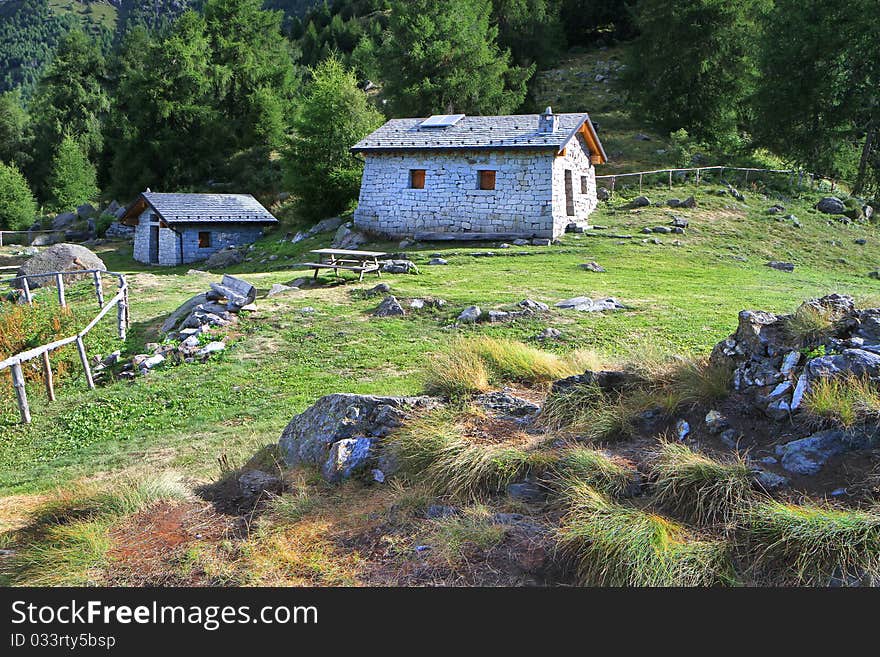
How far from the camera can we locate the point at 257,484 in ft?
18.7

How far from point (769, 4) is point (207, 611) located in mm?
44122

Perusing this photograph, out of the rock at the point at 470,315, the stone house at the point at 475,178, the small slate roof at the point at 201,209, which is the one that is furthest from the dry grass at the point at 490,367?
the small slate roof at the point at 201,209

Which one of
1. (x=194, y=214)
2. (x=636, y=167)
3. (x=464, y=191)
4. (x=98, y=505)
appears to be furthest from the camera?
(x=636, y=167)

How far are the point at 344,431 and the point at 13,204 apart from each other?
4936 centimetres

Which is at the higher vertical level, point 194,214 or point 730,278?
point 194,214

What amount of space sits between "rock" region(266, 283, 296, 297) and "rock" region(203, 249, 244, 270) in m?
11.6

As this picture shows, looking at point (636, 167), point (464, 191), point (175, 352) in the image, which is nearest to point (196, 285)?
point (175, 352)

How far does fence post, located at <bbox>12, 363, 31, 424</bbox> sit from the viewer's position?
9.05 metres

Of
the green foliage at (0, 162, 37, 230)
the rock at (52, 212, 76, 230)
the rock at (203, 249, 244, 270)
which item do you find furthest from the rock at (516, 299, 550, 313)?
the green foliage at (0, 162, 37, 230)

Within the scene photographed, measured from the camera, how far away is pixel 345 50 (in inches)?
2943

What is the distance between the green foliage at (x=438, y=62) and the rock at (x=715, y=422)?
33.5 metres

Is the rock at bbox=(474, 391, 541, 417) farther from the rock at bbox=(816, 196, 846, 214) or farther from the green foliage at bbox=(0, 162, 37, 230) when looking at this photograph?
the green foliage at bbox=(0, 162, 37, 230)

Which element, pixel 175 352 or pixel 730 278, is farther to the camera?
pixel 730 278

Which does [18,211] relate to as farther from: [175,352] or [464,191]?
[175,352]
